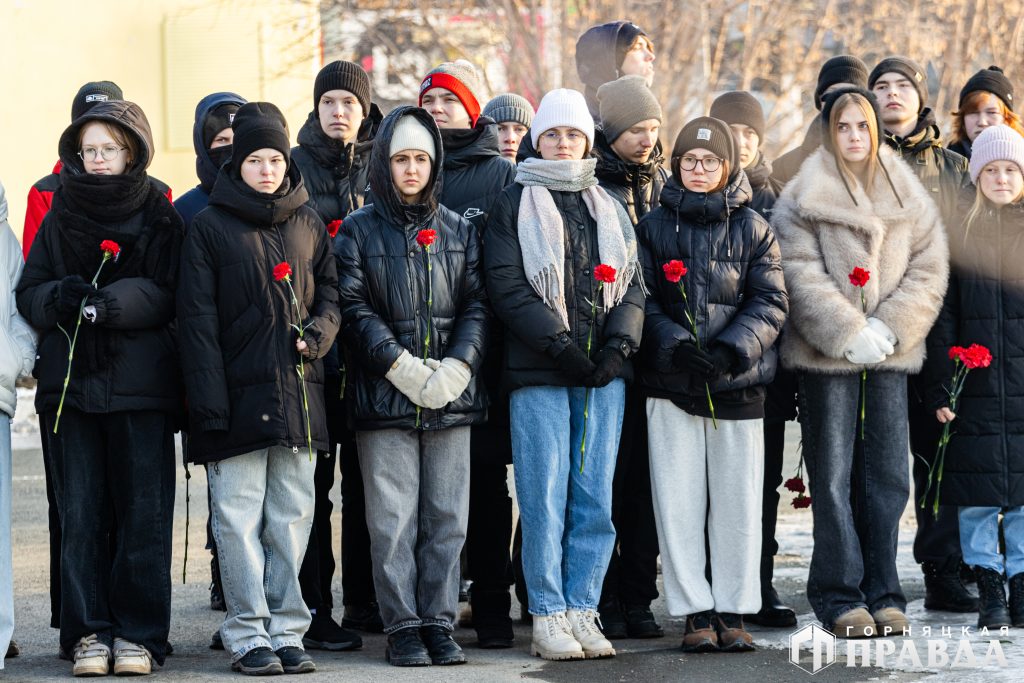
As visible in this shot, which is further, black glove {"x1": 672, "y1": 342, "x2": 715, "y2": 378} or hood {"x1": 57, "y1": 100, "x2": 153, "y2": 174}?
black glove {"x1": 672, "y1": 342, "x2": 715, "y2": 378}

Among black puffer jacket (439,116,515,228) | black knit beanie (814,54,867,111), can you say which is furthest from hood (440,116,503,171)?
black knit beanie (814,54,867,111)

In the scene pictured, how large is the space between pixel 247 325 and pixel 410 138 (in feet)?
3.38

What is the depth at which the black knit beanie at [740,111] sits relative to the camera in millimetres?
7289

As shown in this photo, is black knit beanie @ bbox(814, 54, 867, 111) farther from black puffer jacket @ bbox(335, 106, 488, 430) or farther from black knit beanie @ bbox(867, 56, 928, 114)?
black puffer jacket @ bbox(335, 106, 488, 430)

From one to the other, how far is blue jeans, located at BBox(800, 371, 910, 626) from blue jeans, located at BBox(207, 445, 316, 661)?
218cm

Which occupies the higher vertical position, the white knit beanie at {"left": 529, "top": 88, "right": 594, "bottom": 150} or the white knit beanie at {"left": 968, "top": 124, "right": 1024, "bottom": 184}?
the white knit beanie at {"left": 529, "top": 88, "right": 594, "bottom": 150}

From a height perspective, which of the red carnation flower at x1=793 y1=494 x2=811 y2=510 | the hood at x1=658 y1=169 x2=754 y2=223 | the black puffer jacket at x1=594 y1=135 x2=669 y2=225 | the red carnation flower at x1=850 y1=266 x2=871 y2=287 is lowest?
the red carnation flower at x1=793 y1=494 x2=811 y2=510

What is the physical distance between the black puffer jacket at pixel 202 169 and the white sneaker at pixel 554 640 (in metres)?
2.35

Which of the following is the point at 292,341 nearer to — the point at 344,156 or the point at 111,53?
the point at 344,156

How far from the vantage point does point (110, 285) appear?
5.63 meters

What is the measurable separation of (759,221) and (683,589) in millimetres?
1569

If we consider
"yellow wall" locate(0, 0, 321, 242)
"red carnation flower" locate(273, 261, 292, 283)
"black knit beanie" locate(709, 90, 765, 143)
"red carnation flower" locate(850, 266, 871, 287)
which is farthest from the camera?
"yellow wall" locate(0, 0, 321, 242)

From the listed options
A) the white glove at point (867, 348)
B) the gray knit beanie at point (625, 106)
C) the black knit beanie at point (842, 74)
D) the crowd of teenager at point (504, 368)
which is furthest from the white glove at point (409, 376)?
the black knit beanie at point (842, 74)

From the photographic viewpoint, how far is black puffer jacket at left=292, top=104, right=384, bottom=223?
21.8ft
